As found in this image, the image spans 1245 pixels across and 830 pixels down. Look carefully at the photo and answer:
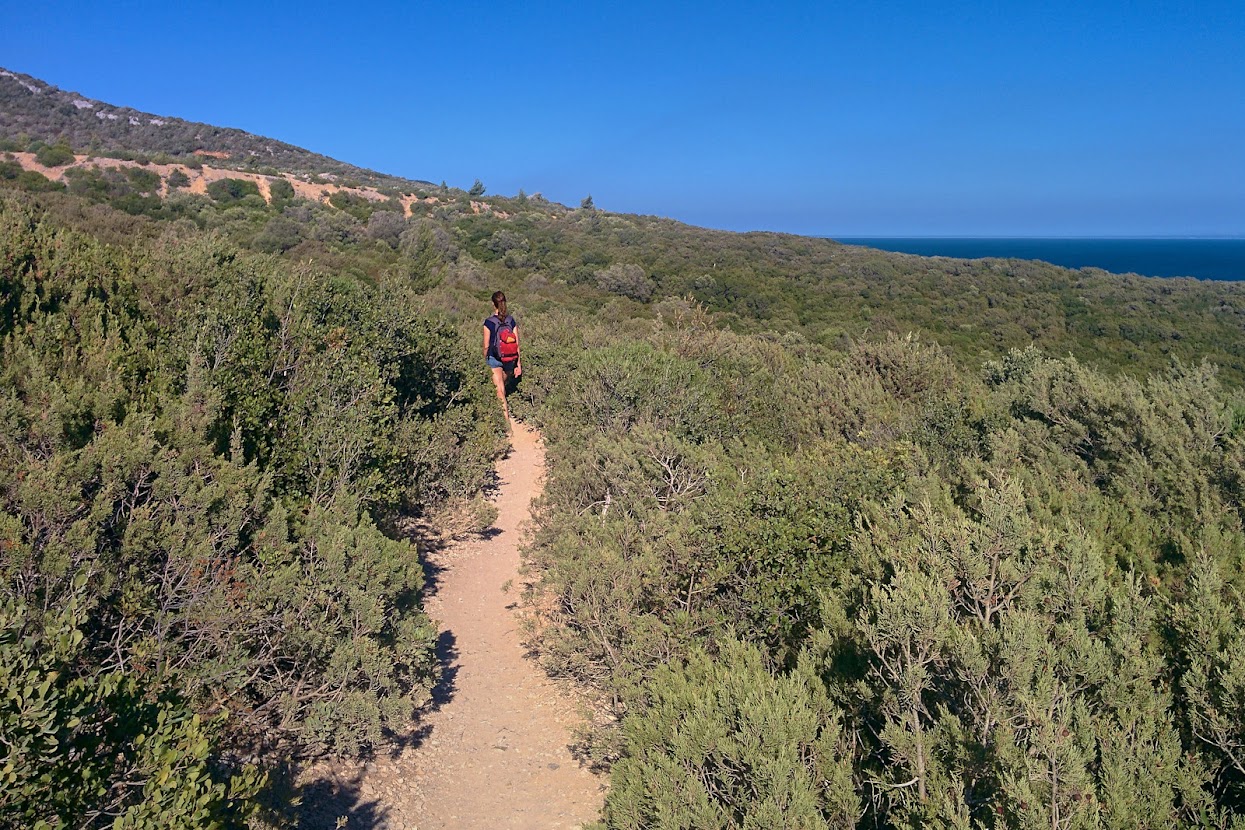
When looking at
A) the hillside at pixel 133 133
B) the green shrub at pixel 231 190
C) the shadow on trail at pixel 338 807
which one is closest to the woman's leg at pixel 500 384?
the shadow on trail at pixel 338 807

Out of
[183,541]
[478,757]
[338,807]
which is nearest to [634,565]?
[478,757]

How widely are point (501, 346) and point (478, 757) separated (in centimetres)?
685

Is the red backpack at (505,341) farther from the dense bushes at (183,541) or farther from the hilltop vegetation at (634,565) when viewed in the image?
the dense bushes at (183,541)

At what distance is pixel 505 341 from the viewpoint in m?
11.4

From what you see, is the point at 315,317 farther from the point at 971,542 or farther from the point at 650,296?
the point at 650,296

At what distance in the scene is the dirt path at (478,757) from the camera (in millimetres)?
5039

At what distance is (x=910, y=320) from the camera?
36219mm

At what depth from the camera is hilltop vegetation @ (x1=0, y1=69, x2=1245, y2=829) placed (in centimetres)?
325

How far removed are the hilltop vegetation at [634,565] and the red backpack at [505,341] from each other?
3.04 feet

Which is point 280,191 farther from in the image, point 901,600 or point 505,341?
point 901,600

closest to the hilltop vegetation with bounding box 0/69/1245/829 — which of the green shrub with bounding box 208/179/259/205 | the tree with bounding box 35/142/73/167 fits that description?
the green shrub with bounding box 208/179/259/205

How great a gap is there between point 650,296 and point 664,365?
88.2 ft

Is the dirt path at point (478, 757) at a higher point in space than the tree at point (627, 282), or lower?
lower

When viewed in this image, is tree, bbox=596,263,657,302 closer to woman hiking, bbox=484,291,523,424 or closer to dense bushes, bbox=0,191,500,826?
woman hiking, bbox=484,291,523,424
